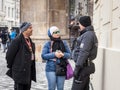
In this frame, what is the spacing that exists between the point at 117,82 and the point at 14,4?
267 ft

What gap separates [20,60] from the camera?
8.31 meters

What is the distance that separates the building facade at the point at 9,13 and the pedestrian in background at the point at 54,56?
68.0m

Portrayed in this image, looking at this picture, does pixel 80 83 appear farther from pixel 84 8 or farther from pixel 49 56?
pixel 84 8

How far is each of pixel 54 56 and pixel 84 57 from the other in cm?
122

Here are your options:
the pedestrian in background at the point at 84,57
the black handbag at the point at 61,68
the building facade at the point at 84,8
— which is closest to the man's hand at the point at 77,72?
the pedestrian in background at the point at 84,57

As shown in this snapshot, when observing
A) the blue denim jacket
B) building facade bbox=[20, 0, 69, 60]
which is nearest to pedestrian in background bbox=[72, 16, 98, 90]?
the blue denim jacket

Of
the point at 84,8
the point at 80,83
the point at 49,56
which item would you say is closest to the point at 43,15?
the point at 84,8

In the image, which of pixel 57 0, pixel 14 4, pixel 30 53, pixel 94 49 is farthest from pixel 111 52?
pixel 14 4

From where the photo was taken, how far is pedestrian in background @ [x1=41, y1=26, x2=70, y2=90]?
880 cm

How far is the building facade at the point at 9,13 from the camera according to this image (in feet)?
258

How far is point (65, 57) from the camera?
8.82 meters

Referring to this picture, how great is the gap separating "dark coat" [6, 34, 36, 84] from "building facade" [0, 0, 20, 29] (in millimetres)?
68511

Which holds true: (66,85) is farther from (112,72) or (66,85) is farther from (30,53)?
(112,72)

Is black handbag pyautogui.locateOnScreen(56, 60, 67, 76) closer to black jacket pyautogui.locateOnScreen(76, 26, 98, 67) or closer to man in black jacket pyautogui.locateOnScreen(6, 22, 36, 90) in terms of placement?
man in black jacket pyautogui.locateOnScreen(6, 22, 36, 90)
